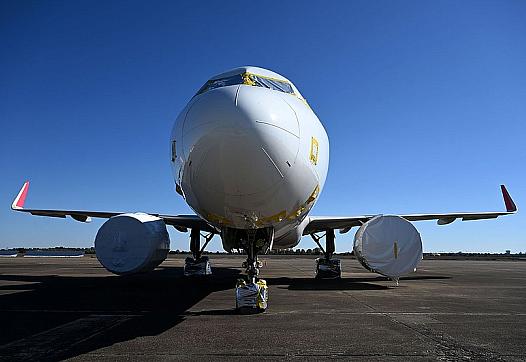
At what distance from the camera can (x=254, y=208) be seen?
6637 millimetres

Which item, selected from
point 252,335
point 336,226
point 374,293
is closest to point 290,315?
point 252,335

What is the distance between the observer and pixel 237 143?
5.73 metres

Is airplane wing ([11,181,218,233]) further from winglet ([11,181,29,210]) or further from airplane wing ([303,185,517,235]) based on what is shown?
airplane wing ([303,185,517,235])

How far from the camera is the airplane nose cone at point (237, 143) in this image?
227 inches

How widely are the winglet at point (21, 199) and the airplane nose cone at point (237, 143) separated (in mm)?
13692

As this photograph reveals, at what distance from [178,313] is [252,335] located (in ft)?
8.22

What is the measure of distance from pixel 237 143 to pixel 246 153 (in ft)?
0.63

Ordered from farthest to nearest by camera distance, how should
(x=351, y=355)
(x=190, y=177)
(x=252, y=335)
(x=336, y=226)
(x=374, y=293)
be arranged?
1. (x=336, y=226)
2. (x=374, y=293)
3. (x=190, y=177)
4. (x=252, y=335)
5. (x=351, y=355)

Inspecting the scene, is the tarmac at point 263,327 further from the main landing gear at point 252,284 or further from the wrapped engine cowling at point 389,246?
the wrapped engine cowling at point 389,246

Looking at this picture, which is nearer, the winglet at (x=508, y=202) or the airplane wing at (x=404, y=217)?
the airplane wing at (x=404, y=217)

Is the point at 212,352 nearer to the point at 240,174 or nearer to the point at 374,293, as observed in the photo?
the point at 240,174

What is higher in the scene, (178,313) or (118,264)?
(118,264)

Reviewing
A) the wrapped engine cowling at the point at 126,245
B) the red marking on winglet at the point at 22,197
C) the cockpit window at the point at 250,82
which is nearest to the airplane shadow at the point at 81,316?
the wrapped engine cowling at the point at 126,245

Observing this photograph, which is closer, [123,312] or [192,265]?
[123,312]
